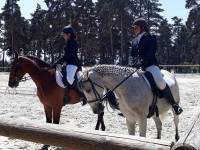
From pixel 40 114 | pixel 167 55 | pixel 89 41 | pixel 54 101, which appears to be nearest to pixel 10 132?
pixel 54 101

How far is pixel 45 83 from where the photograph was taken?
31.2 ft

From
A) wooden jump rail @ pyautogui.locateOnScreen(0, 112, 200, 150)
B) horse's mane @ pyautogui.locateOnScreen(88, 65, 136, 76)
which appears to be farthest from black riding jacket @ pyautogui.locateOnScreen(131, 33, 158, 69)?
wooden jump rail @ pyautogui.locateOnScreen(0, 112, 200, 150)

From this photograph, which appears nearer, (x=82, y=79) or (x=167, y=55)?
(x=82, y=79)

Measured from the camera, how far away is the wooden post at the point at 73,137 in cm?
316

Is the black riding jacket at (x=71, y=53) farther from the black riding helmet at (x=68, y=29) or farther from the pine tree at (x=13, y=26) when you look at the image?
the pine tree at (x=13, y=26)

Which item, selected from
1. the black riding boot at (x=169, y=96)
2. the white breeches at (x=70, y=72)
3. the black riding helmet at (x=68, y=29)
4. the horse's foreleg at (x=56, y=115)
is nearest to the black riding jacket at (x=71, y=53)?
the white breeches at (x=70, y=72)

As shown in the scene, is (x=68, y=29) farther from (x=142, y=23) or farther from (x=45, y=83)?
(x=142, y=23)

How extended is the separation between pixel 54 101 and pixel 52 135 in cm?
581

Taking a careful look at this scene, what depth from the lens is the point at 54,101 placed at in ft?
31.0

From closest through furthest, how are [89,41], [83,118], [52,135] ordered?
[52,135], [83,118], [89,41]

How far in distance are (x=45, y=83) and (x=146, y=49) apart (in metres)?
2.83

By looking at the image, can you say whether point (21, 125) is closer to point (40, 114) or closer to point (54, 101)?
point (54, 101)

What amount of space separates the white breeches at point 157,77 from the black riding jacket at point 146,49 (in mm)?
83

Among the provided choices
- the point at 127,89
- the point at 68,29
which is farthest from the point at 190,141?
the point at 68,29
